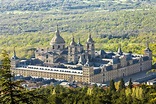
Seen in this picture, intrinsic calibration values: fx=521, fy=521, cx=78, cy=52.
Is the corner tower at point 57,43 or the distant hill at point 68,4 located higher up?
the distant hill at point 68,4

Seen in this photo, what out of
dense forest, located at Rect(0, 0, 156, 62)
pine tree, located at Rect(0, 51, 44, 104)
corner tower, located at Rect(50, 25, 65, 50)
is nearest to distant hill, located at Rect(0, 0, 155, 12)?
dense forest, located at Rect(0, 0, 156, 62)

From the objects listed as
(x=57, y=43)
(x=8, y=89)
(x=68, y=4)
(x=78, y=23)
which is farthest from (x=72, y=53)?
(x=68, y=4)

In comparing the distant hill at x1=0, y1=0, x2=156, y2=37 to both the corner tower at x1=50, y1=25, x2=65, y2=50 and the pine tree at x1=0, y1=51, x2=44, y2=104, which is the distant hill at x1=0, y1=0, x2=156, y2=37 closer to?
the corner tower at x1=50, y1=25, x2=65, y2=50

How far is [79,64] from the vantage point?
62.8m

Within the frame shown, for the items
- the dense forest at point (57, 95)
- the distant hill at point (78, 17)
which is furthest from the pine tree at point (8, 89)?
the distant hill at point (78, 17)

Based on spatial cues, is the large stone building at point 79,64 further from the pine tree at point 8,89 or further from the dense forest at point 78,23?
the pine tree at point 8,89

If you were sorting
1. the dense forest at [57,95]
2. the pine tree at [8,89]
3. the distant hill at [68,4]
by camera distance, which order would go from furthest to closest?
1. the distant hill at [68,4]
2. the dense forest at [57,95]
3. the pine tree at [8,89]

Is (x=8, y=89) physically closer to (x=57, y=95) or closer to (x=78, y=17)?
(x=57, y=95)

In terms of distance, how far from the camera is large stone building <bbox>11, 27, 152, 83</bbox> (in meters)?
60.8

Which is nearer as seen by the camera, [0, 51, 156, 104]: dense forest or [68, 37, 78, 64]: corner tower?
[0, 51, 156, 104]: dense forest

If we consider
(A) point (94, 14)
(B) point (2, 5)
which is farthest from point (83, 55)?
(B) point (2, 5)

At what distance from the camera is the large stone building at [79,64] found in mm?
60781

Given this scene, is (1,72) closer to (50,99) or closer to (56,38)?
(50,99)

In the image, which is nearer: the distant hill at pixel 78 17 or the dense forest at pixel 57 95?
the dense forest at pixel 57 95
